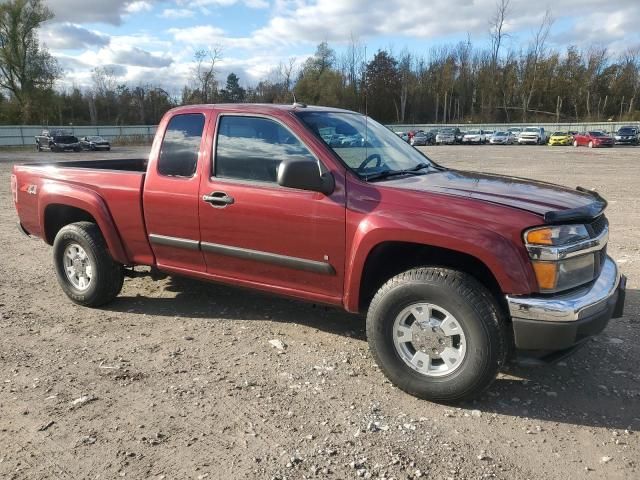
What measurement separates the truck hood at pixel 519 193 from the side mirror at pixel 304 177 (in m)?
0.43

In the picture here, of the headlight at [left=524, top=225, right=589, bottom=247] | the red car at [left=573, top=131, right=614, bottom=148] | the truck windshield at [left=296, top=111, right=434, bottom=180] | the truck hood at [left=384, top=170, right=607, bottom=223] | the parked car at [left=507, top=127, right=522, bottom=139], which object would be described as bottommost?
the headlight at [left=524, top=225, right=589, bottom=247]

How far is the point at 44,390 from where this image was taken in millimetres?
3680

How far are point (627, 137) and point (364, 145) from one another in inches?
1901

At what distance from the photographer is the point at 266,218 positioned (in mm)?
3994

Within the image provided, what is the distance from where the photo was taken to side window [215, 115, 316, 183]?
4070mm

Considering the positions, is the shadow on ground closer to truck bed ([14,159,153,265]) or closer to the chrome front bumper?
the chrome front bumper

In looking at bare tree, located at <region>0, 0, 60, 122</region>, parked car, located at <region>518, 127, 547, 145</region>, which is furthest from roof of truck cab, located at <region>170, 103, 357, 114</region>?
bare tree, located at <region>0, 0, 60, 122</region>

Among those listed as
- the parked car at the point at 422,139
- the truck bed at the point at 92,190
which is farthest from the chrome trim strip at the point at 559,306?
the parked car at the point at 422,139

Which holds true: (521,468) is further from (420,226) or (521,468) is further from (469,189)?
(469,189)

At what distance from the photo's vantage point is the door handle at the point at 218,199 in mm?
4176

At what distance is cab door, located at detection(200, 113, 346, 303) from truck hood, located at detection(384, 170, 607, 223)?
58cm

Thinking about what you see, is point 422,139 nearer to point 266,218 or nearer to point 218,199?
point 218,199

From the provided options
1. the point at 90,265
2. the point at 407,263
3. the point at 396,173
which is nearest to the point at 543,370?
the point at 407,263

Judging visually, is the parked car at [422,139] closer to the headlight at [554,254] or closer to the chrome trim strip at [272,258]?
the chrome trim strip at [272,258]
